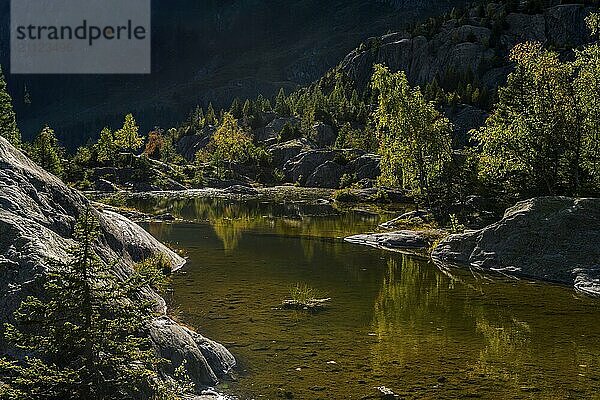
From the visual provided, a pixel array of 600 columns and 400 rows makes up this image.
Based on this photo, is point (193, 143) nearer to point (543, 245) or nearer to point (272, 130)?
point (272, 130)

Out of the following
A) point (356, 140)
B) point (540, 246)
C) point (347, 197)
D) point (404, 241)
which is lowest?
point (404, 241)

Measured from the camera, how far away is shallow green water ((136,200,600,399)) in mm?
15086

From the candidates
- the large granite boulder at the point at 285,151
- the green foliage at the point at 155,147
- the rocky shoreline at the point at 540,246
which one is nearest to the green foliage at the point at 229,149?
the large granite boulder at the point at 285,151

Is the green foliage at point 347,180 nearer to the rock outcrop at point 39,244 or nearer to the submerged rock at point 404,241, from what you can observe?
the submerged rock at point 404,241

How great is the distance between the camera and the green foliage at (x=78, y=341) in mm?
9328

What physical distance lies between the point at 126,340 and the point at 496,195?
41.0 metres

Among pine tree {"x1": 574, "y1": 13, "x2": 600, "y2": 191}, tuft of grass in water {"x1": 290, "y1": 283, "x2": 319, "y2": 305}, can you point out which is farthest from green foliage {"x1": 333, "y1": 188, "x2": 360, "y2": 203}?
tuft of grass in water {"x1": 290, "y1": 283, "x2": 319, "y2": 305}

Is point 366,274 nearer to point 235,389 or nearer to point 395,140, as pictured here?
point 235,389

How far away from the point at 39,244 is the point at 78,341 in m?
3.29

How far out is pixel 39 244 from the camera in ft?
38.9

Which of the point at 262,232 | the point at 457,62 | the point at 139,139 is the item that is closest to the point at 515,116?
the point at 262,232

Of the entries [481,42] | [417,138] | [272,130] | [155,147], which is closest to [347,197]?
[417,138]

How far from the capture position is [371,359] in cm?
1689

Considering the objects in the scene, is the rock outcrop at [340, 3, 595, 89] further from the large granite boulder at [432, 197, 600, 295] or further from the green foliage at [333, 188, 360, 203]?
the large granite boulder at [432, 197, 600, 295]
